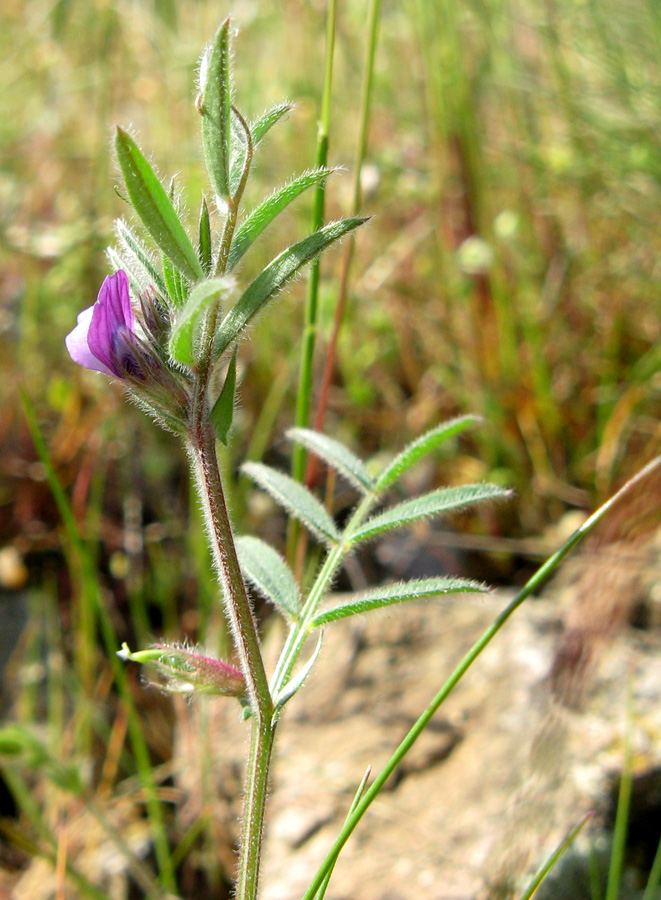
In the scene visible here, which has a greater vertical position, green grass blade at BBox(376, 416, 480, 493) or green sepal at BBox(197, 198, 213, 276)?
green sepal at BBox(197, 198, 213, 276)

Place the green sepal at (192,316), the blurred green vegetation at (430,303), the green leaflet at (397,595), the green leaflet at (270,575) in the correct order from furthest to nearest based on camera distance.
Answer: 1. the blurred green vegetation at (430,303)
2. the green leaflet at (270,575)
3. the green leaflet at (397,595)
4. the green sepal at (192,316)

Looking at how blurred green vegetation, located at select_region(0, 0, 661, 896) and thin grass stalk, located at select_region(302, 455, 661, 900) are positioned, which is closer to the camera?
thin grass stalk, located at select_region(302, 455, 661, 900)

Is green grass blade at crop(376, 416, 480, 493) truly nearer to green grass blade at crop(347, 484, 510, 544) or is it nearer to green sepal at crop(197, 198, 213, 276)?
green grass blade at crop(347, 484, 510, 544)

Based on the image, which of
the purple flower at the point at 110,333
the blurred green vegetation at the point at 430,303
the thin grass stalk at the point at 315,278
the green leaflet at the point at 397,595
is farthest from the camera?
the blurred green vegetation at the point at 430,303

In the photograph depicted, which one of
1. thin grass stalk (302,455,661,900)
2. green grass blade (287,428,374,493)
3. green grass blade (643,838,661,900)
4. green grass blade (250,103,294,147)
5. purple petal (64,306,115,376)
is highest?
green grass blade (250,103,294,147)

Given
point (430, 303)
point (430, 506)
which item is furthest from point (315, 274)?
point (430, 303)

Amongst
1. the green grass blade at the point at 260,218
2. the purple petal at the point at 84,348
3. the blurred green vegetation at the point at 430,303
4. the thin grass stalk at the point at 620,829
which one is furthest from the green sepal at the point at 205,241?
the blurred green vegetation at the point at 430,303

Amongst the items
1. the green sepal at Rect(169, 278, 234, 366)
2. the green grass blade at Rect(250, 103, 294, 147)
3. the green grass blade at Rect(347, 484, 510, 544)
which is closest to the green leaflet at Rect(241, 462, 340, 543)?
the green grass blade at Rect(347, 484, 510, 544)

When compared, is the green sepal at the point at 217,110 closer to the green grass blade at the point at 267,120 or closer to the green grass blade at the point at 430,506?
the green grass blade at the point at 267,120
